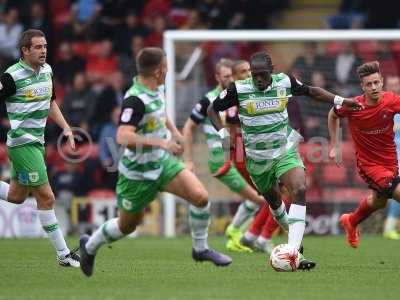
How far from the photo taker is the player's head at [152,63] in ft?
32.1

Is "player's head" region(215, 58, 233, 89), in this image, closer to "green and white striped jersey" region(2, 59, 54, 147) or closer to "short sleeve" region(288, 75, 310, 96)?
"short sleeve" region(288, 75, 310, 96)

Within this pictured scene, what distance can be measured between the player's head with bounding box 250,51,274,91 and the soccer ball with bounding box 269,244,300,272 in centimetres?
176

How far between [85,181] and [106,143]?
777 millimetres

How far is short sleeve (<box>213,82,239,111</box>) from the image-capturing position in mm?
11797

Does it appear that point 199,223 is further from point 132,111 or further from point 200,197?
point 132,111

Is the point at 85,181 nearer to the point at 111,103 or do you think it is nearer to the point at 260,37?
the point at 111,103

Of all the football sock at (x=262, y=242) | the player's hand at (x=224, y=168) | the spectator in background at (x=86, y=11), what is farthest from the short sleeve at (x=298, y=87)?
the spectator in background at (x=86, y=11)

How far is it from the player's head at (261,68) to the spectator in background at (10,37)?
11.5 m

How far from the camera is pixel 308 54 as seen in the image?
19.7 metres

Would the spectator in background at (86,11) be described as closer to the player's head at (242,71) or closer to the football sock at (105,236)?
the player's head at (242,71)

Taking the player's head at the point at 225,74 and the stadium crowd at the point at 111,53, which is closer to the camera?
the player's head at the point at 225,74

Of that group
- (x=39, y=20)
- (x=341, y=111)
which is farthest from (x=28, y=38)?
(x=39, y=20)

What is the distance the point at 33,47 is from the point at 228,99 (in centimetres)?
211

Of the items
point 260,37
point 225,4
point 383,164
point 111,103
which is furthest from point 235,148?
point 225,4
